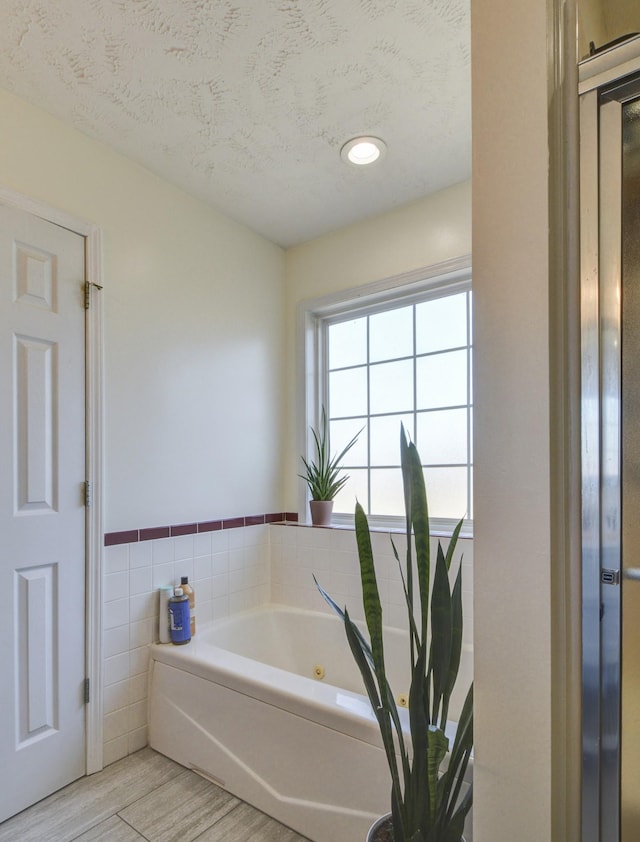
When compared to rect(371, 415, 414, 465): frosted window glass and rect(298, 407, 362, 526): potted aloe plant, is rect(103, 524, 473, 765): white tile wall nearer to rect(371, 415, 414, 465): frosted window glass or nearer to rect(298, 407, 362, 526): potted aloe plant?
rect(298, 407, 362, 526): potted aloe plant

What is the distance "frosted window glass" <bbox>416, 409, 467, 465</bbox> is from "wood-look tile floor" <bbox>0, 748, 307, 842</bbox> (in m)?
1.57

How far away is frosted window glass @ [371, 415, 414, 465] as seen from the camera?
252 centimetres

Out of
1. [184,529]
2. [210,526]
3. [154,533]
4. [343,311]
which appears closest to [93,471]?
[154,533]

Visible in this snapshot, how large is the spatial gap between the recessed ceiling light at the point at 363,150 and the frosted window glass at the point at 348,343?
2.79ft

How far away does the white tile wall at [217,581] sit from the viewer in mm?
1899

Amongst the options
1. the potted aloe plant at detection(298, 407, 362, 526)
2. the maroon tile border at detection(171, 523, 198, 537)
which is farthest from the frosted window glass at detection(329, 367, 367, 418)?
the maroon tile border at detection(171, 523, 198, 537)

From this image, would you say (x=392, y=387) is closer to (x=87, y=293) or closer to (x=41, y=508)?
(x=87, y=293)

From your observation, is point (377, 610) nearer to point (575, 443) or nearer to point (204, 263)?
point (575, 443)

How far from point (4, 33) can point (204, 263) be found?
3.52ft

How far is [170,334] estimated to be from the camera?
7.15 feet

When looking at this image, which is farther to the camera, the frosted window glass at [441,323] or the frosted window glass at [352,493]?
the frosted window glass at [352,493]

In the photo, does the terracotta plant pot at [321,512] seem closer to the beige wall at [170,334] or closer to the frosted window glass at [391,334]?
the beige wall at [170,334]

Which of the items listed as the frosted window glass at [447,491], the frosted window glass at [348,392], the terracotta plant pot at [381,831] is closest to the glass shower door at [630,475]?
A: the terracotta plant pot at [381,831]

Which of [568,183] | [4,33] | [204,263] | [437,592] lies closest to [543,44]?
[568,183]
